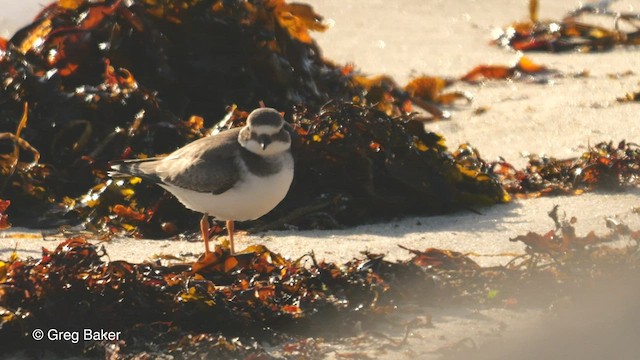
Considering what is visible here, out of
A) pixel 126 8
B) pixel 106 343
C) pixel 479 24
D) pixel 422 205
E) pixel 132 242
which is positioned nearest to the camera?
pixel 106 343

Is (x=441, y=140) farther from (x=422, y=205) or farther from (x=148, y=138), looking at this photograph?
(x=148, y=138)

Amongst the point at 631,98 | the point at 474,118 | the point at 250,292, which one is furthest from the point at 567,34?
the point at 250,292

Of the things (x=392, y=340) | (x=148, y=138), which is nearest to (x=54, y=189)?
(x=148, y=138)

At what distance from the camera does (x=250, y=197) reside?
4.55 m

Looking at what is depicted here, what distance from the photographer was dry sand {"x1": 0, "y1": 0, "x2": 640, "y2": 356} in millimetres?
4637

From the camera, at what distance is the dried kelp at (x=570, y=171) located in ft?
17.5

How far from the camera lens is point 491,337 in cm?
371

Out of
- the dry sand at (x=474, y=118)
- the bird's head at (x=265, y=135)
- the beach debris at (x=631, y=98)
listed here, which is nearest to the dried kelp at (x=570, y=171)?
the dry sand at (x=474, y=118)

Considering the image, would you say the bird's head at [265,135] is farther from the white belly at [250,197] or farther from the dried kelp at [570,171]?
the dried kelp at [570,171]

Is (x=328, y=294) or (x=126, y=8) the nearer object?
(x=328, y=294)

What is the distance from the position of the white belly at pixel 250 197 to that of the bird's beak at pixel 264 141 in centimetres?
11

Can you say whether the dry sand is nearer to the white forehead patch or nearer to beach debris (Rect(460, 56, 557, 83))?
beach debris (Rect(460, 56, 557, 83))

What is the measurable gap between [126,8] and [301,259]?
213 cm
